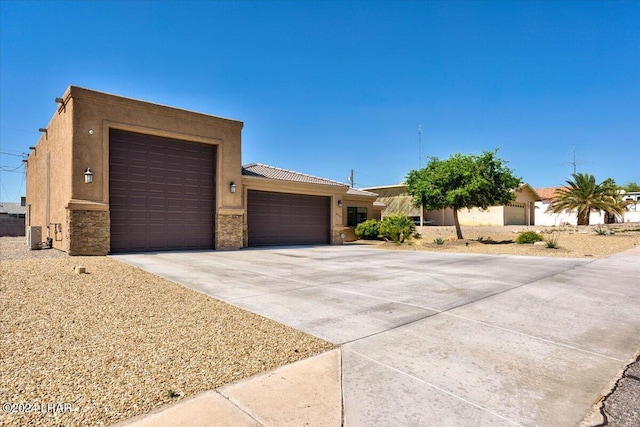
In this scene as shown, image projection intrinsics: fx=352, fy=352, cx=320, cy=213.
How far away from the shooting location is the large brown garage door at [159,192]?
44.8 feet

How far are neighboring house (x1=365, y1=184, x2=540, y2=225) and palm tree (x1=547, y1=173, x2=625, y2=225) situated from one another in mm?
4020

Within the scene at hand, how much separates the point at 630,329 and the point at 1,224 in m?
39.4

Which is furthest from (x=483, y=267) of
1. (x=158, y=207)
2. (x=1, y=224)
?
(x=1, y=224)

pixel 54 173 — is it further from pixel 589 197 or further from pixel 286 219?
pixel 589 197

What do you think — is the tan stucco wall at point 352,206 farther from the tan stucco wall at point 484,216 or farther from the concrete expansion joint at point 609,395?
the concrete expansion joint at point 609,395

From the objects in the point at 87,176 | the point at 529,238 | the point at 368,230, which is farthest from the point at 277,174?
the point at 529,238

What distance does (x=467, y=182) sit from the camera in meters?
20.8

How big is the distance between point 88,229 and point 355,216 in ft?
54.7

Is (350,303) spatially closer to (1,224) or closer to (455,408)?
(455,408)

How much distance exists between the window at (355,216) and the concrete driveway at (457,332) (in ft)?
49.6

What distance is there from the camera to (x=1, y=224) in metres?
29.3

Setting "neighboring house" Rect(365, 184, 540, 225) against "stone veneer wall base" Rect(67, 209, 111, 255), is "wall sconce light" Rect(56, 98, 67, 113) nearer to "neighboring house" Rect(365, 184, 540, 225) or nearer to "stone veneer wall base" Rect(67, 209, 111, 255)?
"stone veneer wall base" Rect(67, 209, 111, 255)

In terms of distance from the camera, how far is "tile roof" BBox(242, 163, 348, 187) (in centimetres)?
1859

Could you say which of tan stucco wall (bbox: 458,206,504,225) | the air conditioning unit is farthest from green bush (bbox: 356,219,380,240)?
the air conditioning unit
